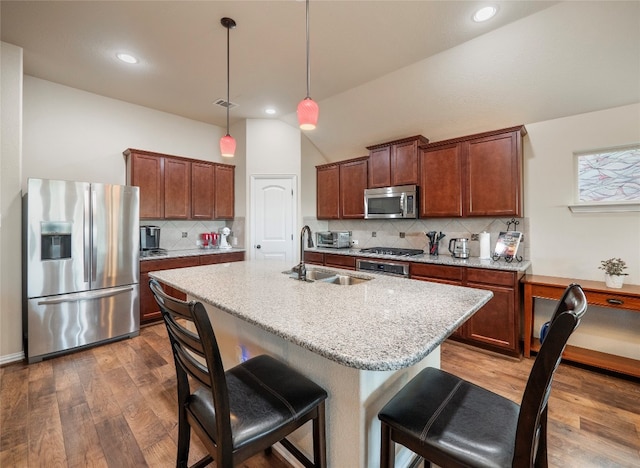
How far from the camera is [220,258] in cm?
419

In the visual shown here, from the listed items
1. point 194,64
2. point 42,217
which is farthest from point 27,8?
point 42,217

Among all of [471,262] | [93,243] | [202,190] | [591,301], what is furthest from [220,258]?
[591,301]

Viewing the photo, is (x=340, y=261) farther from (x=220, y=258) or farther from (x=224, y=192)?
(x=224, y=192)

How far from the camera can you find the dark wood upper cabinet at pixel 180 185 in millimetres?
3729

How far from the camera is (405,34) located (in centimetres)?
249

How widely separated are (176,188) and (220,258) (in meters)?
1.17

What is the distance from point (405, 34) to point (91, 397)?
3.88 metres

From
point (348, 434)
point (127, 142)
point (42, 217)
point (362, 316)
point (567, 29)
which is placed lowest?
point (348, 434)

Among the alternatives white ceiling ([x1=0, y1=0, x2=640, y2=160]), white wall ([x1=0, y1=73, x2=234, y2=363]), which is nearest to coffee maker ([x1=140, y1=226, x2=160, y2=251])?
white wall ([x1=0, y1=73, x2=234, y2=363])

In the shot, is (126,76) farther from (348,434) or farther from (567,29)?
(567,29)

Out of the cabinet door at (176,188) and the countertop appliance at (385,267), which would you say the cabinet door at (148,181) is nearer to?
the cabinet door at (176,188)

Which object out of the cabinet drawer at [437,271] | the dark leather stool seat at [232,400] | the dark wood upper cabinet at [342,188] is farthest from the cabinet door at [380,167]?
the dark leather stool seat at [232,400]

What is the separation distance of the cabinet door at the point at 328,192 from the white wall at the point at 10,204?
3557 mm

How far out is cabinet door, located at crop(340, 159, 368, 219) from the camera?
4.24m
